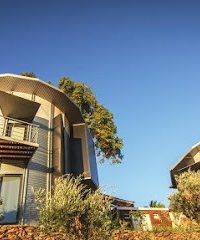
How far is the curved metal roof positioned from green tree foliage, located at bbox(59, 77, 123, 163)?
7976mm

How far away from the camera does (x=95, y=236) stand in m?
10.1

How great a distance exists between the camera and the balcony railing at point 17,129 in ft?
62.2

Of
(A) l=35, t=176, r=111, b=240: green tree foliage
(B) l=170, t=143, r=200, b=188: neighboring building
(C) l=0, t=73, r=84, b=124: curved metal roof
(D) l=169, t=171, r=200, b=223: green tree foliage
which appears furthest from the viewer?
(B) l=170, t=143, r=200, b=188: neighboring building

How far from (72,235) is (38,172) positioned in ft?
29.8

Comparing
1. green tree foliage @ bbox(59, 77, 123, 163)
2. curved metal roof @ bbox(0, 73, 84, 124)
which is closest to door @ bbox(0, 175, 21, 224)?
curved metal roof @ bbox(0, 73, 84, 124)

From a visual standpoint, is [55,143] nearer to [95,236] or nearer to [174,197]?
[174,197]

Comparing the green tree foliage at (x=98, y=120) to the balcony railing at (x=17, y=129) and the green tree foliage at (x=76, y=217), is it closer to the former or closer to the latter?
the balcony railing at (x=17, y=129)

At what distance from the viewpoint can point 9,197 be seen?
54.0 ft

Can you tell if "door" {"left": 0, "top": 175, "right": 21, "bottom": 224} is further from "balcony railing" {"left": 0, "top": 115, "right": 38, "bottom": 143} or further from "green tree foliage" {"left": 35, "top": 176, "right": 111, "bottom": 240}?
"green tree foliage" {"left": 35, "top": 176, "right": 111, "bottom": 240}

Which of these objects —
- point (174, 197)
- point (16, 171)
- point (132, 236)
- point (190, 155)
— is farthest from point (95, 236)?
point (190, 155)

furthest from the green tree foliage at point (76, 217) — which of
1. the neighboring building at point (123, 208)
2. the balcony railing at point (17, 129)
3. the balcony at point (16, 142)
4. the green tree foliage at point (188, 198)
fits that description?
the neighboring building at point (123, 208)

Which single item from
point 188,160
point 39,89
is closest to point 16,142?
point 39,89

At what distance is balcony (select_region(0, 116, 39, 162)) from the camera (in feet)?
51.2

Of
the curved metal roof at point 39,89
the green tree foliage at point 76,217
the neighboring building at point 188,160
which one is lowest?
the green tree foliage at point 76,217
